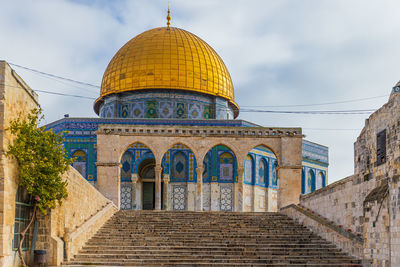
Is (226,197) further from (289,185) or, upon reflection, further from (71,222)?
(71,222)

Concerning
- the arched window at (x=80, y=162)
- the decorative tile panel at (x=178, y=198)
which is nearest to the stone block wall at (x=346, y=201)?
the decorative tile panel at (x=178, y=198)

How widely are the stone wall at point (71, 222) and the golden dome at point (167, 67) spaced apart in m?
11.8

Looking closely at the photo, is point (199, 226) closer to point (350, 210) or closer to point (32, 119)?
point (350, 210)

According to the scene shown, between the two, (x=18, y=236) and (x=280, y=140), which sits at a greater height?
(x=280, y=140)

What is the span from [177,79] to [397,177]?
16964 mm

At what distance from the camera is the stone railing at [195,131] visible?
66.1 feet

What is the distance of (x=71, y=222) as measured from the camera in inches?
487

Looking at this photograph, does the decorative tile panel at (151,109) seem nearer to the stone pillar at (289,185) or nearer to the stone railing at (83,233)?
the stone pillar at (289,185)

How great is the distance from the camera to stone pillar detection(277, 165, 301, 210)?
1968cm

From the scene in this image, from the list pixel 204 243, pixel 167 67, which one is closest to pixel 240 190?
pixel 204 243

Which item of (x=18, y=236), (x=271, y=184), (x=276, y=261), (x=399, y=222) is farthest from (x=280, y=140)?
(x=18, y=236)

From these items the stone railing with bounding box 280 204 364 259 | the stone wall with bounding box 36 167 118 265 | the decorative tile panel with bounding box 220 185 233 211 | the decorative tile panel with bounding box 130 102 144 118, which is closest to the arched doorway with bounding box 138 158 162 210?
the decorative tile panel with bounding box 130 102 144 118

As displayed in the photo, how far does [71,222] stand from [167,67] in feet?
48.9

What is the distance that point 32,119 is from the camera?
11.2m
